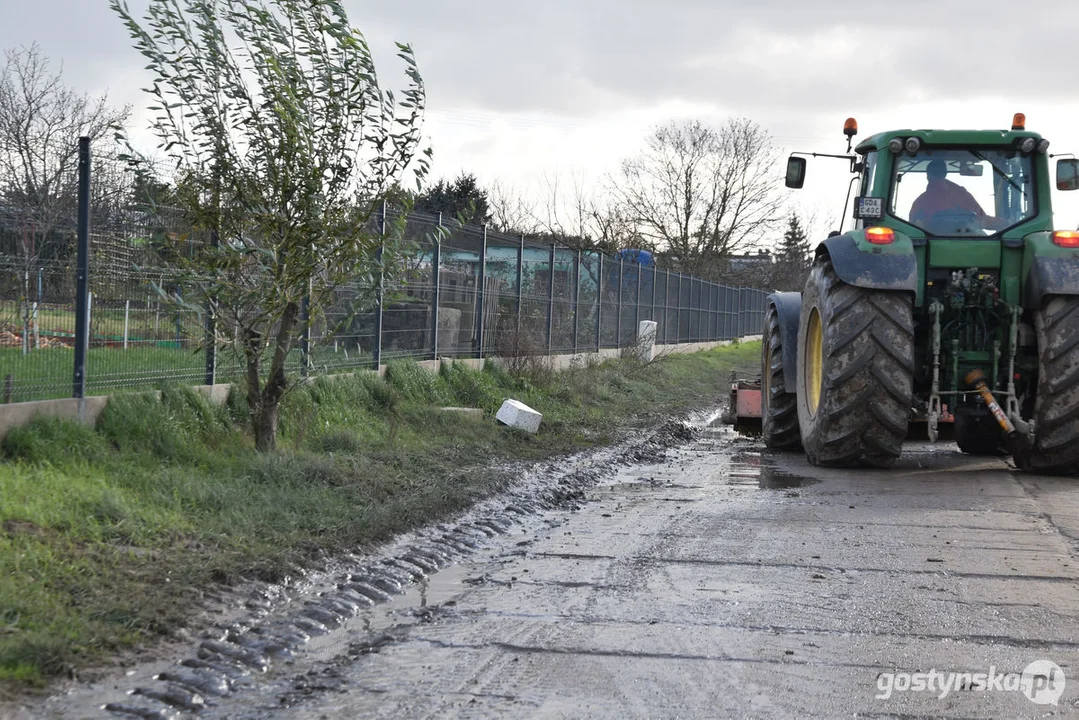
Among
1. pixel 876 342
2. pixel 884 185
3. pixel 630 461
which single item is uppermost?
pixel 884 185

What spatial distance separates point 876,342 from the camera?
376 inches

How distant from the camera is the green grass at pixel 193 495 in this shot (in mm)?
4645

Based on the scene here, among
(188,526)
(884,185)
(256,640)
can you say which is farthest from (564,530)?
(884,185)

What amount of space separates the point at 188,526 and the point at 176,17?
3312 mm

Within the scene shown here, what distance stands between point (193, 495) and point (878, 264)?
5.51 m

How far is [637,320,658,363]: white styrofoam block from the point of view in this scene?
23.2 metres

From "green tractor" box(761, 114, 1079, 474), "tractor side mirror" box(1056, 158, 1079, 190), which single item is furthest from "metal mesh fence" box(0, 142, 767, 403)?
"tractor side mirror" box(1056, 158, 1079, 190)

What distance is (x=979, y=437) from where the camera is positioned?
11562 millimetres

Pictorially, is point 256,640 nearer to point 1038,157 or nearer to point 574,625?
point 574,625

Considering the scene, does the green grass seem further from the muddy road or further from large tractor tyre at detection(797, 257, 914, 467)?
large tractor tyre at detection(797, 257, 914, 467)

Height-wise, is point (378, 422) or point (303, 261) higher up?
point (303, 261)

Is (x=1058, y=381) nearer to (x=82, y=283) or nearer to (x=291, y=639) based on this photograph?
(x=291, y=639)

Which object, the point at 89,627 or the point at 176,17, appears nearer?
the point at 89,627

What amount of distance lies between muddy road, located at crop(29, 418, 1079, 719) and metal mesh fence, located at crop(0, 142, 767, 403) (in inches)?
116
